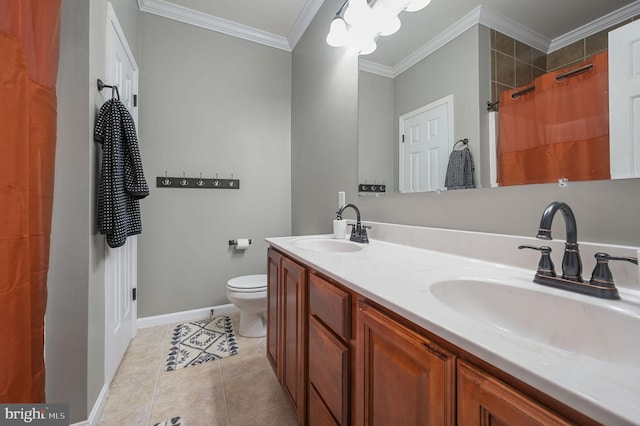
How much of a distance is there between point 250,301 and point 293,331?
84cm

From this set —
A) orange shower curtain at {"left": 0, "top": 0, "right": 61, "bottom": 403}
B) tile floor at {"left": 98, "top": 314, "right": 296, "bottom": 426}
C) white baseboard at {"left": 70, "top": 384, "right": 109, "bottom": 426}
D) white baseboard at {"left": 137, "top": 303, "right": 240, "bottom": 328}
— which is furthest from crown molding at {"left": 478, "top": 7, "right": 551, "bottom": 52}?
white baseboard at {"left": 137, "top": 303, "right": 240, "bottom": 328}

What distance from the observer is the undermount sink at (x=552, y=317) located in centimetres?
49

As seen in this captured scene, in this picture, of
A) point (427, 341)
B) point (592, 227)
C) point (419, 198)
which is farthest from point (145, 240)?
point (592, 227)

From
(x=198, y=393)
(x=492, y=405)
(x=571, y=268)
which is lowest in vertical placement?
(x=198, y=393)

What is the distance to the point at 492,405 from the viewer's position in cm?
36

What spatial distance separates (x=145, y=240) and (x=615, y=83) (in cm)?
265

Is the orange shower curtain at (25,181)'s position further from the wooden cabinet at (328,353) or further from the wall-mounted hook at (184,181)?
the wall-mounted hook at (184,181)

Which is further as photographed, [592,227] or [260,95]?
[260,95]

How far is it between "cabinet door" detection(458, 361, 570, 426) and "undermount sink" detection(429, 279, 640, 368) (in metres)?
0.20

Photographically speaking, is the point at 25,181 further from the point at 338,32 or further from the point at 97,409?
the point at 338,32

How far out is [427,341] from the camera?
0.48 metres

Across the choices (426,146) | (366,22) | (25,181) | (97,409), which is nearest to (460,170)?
(426,146)

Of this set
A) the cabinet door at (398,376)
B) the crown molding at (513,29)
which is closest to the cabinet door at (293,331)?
the cabinet door at (398,376)

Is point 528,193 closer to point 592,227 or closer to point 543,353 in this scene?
point 592,227
